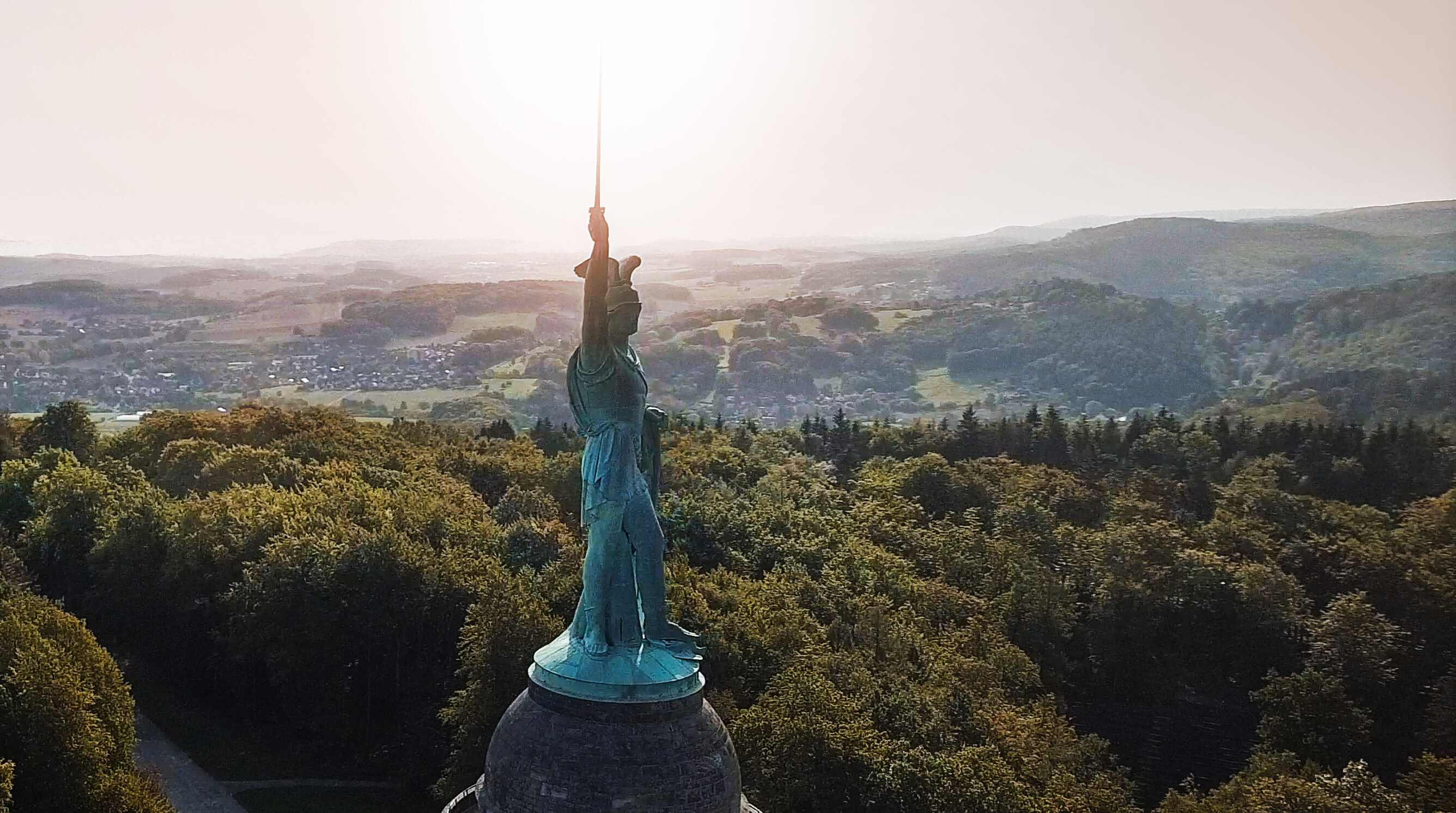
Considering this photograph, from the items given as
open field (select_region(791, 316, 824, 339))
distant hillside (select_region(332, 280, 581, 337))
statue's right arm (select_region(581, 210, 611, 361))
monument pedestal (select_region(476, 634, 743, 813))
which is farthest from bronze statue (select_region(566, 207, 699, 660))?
open field (select_region(791, 316, 824, 339))

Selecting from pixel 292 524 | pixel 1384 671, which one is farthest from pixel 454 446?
pixel 1384 671

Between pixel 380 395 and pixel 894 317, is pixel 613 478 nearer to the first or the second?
pixel 380 395

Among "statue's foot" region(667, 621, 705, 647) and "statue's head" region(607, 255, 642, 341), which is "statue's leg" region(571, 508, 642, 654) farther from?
"statue's head" region(607, 255, 642, 341)

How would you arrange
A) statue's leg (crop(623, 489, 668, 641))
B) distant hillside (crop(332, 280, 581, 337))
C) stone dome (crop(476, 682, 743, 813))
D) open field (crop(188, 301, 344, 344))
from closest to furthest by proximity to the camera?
1. stone dome (crop(476, 682, 743, 813))
2. statue's leg (crop(623, 489, 668, 641))
3. distant hillside (crop(332, 280, 581, 337))
4. open field (crop(188, 301, 344, 344))

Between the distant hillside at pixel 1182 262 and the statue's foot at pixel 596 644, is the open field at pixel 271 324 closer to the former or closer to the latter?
the distant hillside at pixel 1182 262

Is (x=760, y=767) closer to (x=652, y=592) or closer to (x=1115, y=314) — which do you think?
(x=652, y=592)

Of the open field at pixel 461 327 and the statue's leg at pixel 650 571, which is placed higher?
the statue's leg at pixel 650 571

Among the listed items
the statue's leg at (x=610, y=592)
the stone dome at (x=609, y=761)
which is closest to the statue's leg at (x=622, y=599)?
the statue's leg at (x=610, y=592)
